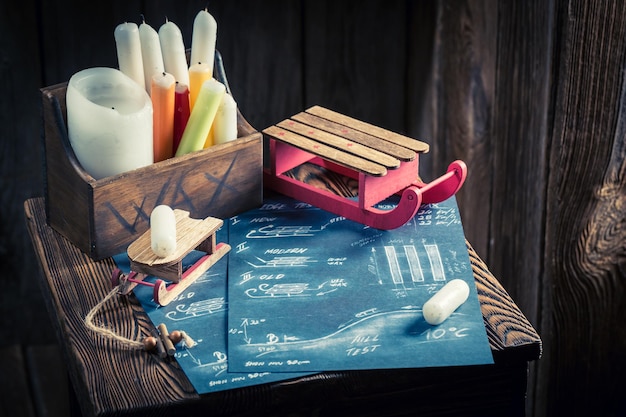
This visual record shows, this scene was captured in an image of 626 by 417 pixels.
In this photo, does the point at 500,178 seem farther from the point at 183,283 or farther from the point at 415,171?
the point at 183,283

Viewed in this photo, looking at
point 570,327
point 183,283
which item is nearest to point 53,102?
point 183,283

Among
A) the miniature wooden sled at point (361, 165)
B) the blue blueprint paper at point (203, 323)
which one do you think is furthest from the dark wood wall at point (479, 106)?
the blue blueprint paper at point (203, 323)

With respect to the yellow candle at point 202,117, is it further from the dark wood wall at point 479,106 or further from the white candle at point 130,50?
the dark wood wall at point 479,106

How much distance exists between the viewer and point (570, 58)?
1.61 meters

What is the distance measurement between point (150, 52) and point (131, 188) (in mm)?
193

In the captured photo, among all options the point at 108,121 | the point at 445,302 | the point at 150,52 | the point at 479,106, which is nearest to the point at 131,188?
the point at 108,121

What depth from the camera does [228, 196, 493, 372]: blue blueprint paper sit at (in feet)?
3.71

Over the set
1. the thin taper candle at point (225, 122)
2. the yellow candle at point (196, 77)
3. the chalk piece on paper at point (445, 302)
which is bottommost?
the chalk piece on paper at point (445, 302)

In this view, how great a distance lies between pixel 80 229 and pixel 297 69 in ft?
2.35

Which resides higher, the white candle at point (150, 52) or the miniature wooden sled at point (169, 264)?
the white candle at point (150, 52)

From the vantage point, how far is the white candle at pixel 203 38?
1399 millimetres

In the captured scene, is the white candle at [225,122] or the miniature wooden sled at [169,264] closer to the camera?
the miniature wooden sled at [169,264]

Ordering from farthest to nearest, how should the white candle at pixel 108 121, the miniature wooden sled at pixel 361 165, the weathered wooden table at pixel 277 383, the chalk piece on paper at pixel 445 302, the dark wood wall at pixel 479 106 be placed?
1. the dark wood wall at pixel 479 106
2. the miniature wooden sled at pixel 361 165
3. the white candle at pixel 108 121
4. the chalk piece on paper at pixel 445 302
5. the weathered wooden table at pixel 277 383

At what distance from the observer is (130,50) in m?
1.34
